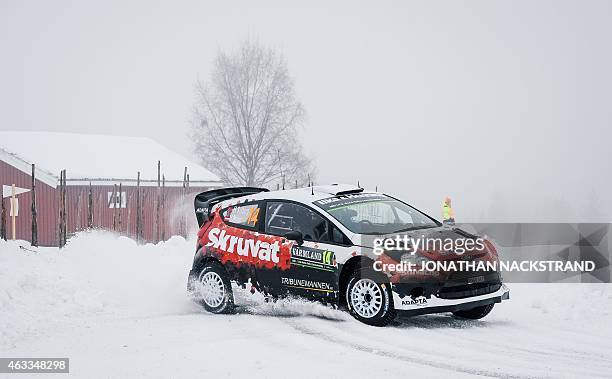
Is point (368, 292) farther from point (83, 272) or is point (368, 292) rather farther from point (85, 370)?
point (83, 272)

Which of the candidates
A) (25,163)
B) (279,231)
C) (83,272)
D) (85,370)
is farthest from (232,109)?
(85,370)

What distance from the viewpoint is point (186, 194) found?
35594mm

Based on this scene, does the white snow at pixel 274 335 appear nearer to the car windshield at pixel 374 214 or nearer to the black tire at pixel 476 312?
the black tire at pixel 476 312

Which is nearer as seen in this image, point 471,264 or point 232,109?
point 471,264

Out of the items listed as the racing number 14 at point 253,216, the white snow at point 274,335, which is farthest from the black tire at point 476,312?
the racing number 14 at point 253,216

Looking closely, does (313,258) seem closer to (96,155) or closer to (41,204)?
(41,204)

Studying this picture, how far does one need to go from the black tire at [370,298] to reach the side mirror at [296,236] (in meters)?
0.93

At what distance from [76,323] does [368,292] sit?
388cm

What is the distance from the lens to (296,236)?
9.86 meters

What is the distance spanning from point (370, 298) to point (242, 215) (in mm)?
2594

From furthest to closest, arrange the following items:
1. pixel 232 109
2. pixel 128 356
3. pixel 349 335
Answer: pixel 232 109 → pixel 349 335 → pixel 128 356

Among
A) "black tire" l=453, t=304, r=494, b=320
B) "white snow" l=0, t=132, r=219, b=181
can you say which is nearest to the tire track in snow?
"black tire" l=453, t=304, r=494, b=320

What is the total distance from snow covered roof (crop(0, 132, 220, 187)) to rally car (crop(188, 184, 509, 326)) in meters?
23.0

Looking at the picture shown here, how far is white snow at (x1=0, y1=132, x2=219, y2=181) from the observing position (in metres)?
34.2
